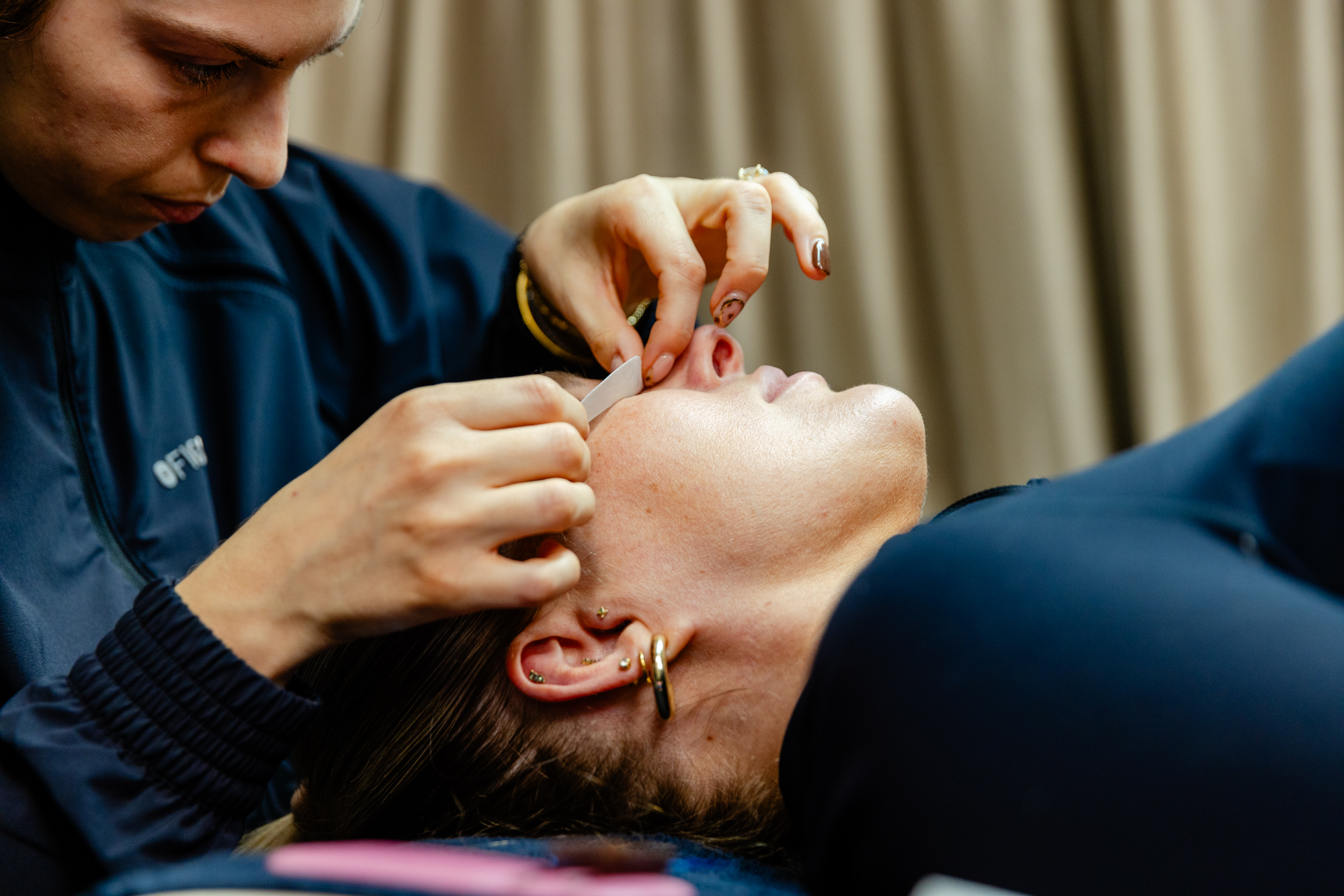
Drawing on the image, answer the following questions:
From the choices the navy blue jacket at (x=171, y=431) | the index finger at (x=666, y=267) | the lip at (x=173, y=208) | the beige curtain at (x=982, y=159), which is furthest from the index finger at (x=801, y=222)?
the beige curtain at (x=982, y=159)

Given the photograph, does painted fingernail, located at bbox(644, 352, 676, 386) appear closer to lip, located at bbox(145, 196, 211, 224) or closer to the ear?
the ear

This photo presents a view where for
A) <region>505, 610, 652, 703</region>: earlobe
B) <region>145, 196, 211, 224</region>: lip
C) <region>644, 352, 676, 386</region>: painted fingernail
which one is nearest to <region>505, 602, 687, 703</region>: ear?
<region>505, 610, 652, 703</region>: earlobe

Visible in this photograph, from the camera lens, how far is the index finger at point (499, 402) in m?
0.73

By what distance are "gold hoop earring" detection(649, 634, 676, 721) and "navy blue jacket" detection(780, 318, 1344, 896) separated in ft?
0.82

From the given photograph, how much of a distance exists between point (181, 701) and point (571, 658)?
0.30 metres

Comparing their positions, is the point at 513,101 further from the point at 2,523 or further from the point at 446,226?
the point at 2,523

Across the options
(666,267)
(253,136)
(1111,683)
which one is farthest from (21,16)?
(1111,683)

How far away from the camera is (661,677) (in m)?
0.76

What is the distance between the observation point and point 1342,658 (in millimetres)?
454

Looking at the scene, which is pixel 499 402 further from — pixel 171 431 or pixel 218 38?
pixel 171 431

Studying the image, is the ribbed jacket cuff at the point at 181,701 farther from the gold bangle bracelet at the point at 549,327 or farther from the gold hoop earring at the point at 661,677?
the gold bangle bracelet at the point at 549,327

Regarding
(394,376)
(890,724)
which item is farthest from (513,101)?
(890,724)

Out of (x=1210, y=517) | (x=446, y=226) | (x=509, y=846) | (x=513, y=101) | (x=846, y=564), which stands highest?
(x=513, y=101)

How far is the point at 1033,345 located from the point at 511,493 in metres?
1.23
